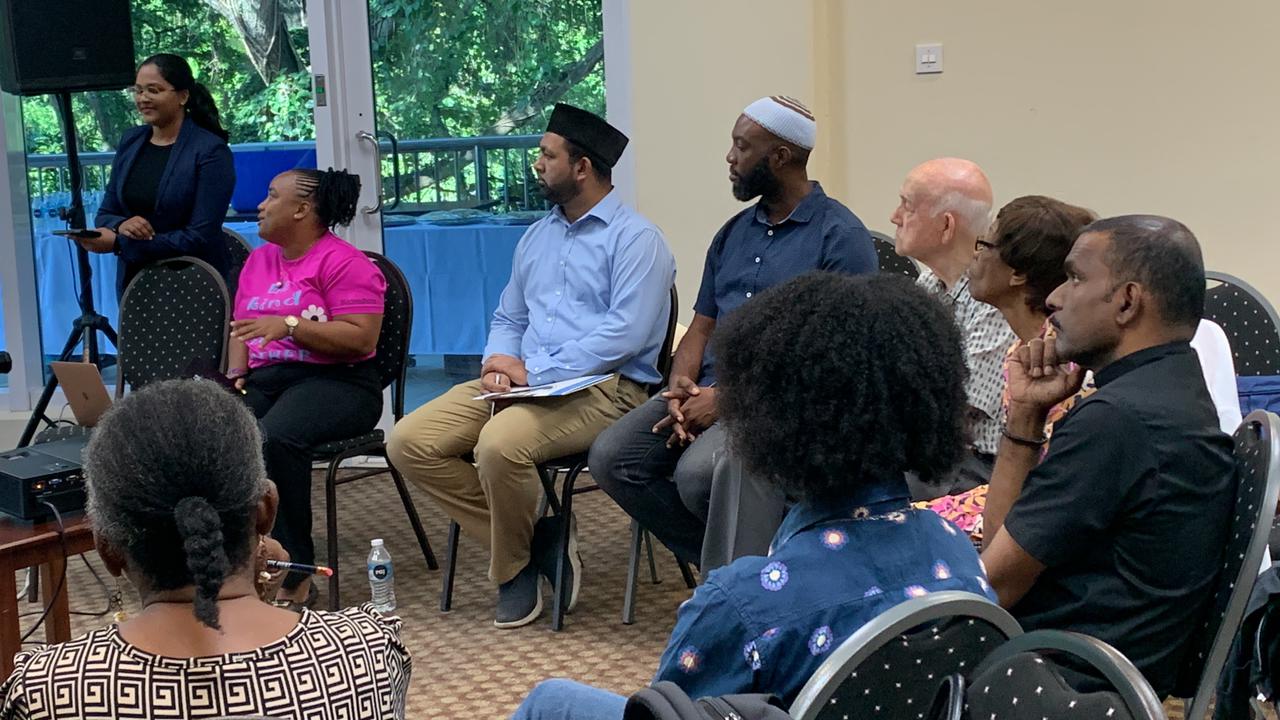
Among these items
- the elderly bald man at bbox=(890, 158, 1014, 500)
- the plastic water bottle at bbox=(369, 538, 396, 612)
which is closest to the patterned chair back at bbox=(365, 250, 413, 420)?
the plastic water bottle at bbox=(369, 538, 396, 612)

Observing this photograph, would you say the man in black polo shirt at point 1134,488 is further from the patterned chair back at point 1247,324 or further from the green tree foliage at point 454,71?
the green tree foliage at point 454,71

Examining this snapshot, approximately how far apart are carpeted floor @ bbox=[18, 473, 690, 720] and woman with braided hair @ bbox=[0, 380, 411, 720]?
1544mm

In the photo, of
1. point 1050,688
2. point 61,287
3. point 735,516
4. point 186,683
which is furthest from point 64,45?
point 1050,688

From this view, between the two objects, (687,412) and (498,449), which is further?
(498,449)

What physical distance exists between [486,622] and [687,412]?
2.75 feet

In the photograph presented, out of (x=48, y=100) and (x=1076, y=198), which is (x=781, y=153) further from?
(x=48, y=100)

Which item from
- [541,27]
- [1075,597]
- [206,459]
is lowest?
[1075,597]

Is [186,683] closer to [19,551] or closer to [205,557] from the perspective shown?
[205,557]

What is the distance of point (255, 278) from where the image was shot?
400 centimetres

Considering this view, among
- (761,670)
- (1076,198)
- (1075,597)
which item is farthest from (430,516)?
(761,670)

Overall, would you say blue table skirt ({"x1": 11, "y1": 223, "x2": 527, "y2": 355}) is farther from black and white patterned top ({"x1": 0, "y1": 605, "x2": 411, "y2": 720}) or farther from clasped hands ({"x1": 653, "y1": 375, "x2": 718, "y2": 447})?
black and white patterned top ({"x1": 0, "y1": 605, "x2": 411, "y2": 720})

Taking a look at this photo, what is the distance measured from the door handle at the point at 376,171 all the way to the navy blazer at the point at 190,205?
0.75 metres

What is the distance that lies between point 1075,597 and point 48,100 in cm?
537

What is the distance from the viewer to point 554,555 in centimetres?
368
